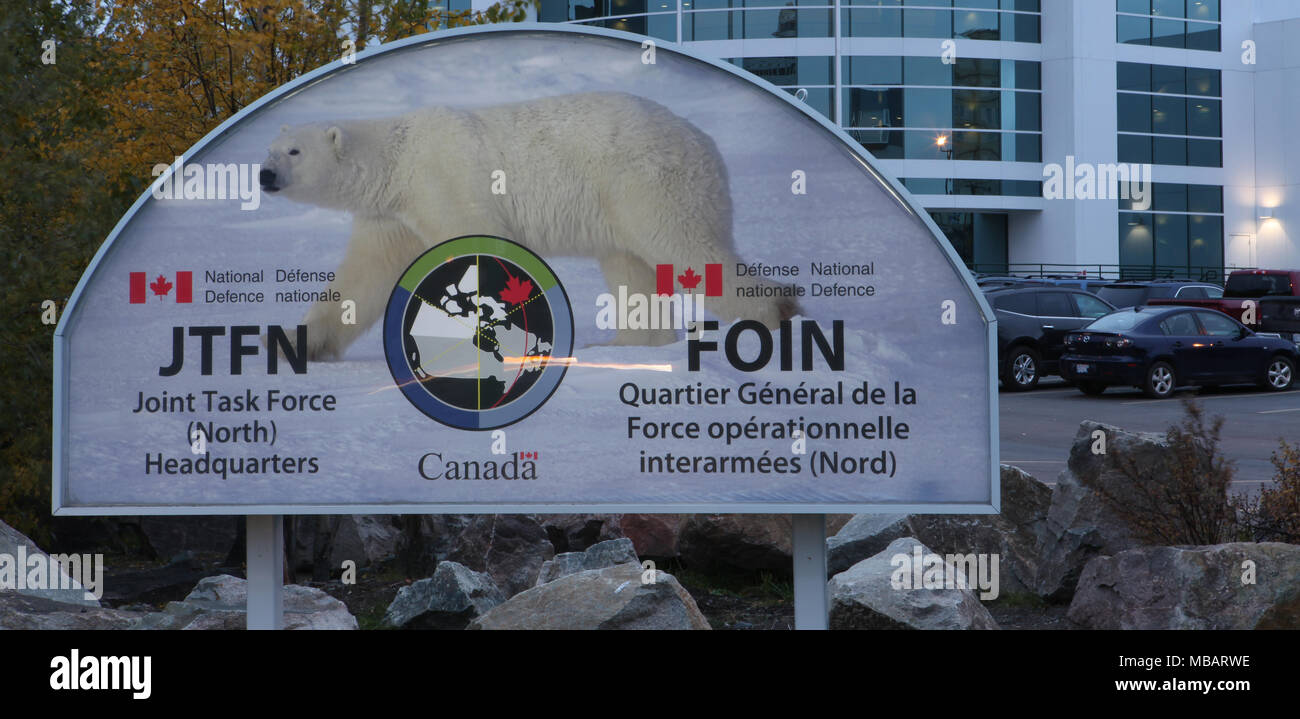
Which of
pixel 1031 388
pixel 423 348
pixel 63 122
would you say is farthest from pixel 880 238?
pixel 1031 388

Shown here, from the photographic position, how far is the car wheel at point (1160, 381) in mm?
19844

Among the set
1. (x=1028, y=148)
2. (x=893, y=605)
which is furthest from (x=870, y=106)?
(x=893, y=605)

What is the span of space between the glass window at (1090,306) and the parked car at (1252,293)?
2.21 meters

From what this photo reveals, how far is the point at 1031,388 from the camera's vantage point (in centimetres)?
2219

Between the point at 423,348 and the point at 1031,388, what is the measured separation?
1892 cm

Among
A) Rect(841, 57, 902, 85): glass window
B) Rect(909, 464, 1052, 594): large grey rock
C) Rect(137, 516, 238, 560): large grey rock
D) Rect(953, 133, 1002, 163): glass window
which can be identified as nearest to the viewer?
Rect(909, 464, 1052, 594): large grey rock

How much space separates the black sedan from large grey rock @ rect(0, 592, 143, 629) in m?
17.0

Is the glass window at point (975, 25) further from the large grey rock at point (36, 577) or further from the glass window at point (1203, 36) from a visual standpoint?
the large grey rock at point (36, 577)

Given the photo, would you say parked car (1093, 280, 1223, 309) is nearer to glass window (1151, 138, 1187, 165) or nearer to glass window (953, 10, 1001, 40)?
glass window (953, 10, 1001, 40)

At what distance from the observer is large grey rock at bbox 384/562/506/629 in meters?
6.54

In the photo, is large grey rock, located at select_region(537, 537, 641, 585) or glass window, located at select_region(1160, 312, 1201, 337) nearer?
large grey rock, located at select_region(537, 537, 641, 585)

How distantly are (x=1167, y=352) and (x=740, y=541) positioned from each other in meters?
14.6

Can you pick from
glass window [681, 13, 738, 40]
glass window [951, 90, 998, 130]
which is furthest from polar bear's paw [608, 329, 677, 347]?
glass window [951, 90, 998, 130]

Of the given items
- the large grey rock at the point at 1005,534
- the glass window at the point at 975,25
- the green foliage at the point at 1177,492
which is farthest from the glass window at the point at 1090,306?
the glass window at the point at 975,25
